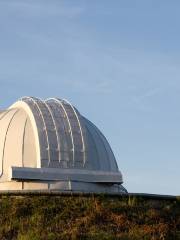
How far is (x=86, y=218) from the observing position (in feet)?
62.4

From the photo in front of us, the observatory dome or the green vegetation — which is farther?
the observatory dome

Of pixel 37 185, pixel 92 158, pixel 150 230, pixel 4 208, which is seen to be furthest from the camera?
pixel 92 158

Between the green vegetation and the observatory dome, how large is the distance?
2.56 metres

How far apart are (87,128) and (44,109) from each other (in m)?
2.06

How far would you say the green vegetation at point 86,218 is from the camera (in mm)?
17781

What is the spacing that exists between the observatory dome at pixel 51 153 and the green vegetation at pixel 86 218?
2560mm

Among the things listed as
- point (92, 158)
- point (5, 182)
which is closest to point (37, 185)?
point (5, 182)

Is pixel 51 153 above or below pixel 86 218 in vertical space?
above

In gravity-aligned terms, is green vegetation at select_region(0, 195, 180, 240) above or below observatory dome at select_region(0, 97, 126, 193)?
below

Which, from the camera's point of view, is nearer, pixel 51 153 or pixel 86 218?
pixel 86 218

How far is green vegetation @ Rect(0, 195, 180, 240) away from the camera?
1778 cm

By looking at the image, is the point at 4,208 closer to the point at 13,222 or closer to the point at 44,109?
the point at 13,222

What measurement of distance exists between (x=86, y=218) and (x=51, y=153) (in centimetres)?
571

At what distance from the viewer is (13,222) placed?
19094 mm
